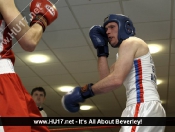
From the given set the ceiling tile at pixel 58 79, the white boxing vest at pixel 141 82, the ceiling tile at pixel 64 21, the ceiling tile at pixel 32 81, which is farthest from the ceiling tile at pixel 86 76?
the white boxing vest at pixel 141 82

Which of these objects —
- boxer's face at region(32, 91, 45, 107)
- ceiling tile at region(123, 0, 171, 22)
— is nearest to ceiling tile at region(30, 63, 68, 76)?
boxer's face at region(32, 91, 45, 107)

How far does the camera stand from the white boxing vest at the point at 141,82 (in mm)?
1554

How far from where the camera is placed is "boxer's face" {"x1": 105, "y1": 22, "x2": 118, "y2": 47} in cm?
182

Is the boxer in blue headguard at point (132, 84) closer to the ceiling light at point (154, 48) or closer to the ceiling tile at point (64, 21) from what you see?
the ceiling tile at point (64, 21)

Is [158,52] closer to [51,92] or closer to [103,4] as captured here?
[103,4]

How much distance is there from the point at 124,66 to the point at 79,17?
6.54ft

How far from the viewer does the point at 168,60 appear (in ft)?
15.9

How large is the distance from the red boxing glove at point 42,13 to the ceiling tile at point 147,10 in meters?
1.83

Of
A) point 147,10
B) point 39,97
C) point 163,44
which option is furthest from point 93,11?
point 163,44

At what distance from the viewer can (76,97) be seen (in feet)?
5.44

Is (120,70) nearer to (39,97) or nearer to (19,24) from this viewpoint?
(19,24)

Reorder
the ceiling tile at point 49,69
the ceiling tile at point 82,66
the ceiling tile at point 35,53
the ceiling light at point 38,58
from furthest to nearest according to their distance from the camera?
the ceiling tile at point 49,69 → the ceiling tile at point 82,66 → the ceiling light at point 38,58 → the ceiling tile at point 35,53

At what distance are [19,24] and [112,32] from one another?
0.77 meters

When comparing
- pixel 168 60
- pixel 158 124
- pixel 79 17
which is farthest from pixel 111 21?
pixel 168 60
